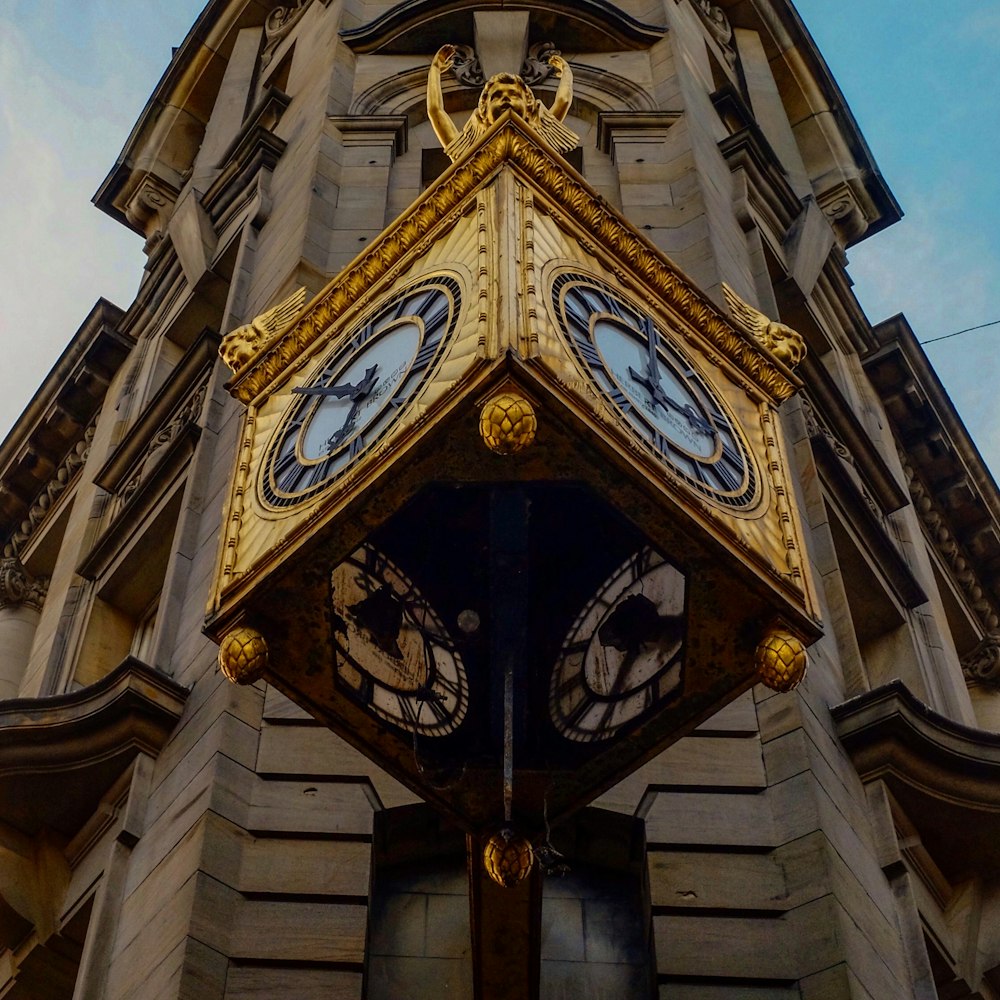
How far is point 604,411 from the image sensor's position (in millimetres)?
8273

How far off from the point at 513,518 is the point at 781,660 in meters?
1.37

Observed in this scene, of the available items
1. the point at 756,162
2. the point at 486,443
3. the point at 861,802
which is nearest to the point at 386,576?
the point at 486,443

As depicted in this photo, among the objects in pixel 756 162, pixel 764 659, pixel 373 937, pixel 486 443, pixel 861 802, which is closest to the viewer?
pixel 486 443

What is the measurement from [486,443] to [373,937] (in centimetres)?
367

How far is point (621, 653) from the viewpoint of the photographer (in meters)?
9.24

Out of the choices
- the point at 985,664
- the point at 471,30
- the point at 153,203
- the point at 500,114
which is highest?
the point at 153,203

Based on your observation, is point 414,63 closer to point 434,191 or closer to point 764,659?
point 434,191

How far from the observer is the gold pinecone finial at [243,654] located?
8602 mm

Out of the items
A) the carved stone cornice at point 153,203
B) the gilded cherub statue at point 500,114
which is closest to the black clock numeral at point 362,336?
the gilded cherub statue at point 500,114

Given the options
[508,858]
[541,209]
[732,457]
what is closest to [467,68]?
[541,209]

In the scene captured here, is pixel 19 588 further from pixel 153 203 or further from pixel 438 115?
pixel 438 115

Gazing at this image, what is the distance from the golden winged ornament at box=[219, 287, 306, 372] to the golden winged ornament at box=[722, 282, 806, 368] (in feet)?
8.02

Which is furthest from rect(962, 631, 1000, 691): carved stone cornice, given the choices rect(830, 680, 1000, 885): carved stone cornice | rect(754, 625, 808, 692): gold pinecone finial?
rect(754, 625, 808, 692): gold pinecone finial

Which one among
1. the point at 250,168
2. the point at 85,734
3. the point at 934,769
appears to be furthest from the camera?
the point at 250,168
